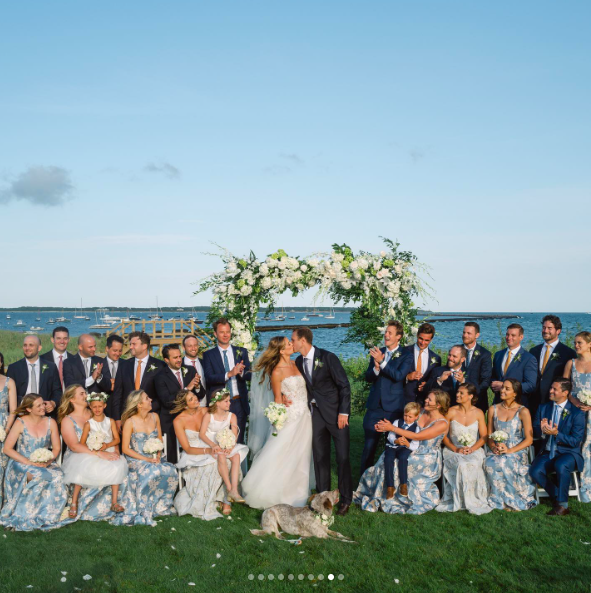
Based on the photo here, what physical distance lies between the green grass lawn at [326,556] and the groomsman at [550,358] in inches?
65.3

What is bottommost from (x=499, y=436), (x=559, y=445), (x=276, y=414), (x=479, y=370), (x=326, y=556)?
(x=326, y=556)

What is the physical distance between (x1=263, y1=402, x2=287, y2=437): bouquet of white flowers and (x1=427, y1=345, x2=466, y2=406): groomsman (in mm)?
2120

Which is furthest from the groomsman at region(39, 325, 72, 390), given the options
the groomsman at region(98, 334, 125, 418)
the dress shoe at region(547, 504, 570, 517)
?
the dress shoe at region(547, 504, 570, 517)

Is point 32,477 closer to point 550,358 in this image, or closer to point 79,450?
point 79,450

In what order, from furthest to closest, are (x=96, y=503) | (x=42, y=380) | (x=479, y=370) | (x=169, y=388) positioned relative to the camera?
(x=169, y=388)
(x=479, y=370)
(x=42, y=380)
(x=96, y=503)

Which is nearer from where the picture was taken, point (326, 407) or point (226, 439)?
point (226, 439)

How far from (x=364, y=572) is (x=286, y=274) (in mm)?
4792

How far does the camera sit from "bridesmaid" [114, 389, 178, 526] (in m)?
7.12

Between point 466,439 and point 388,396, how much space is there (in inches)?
44.2

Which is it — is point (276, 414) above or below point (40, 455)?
above

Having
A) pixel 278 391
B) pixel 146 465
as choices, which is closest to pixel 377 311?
pixel 278 391

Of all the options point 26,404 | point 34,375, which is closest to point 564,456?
point 26,404

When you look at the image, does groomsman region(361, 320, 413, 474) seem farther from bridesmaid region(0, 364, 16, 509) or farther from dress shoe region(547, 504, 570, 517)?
bridesmaid region(0, 364, 16, 509)

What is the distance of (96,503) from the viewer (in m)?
7.06
